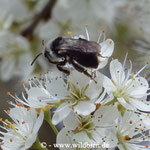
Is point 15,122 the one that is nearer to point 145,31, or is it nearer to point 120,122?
point 120,122

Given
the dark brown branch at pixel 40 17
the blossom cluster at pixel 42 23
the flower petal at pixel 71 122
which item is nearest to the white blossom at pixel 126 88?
the flower petal at pixel 71 122

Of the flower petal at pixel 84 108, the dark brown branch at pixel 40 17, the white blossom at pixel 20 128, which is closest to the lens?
the flower petal at pixel 84 108

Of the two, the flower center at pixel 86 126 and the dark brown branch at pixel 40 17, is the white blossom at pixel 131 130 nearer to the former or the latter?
the flower center at pixel 86 126

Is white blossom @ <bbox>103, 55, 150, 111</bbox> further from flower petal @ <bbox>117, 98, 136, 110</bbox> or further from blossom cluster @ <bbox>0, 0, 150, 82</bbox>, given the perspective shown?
blossom cluster @ <bbox>0, 0, 150, 82</bbox>

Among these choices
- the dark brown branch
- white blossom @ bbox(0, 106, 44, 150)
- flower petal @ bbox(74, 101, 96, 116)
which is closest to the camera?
flower petal @ bbox(74, 101, 96, 116)

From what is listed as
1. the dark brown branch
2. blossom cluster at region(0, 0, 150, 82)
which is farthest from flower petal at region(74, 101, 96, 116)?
the dark brown branch
